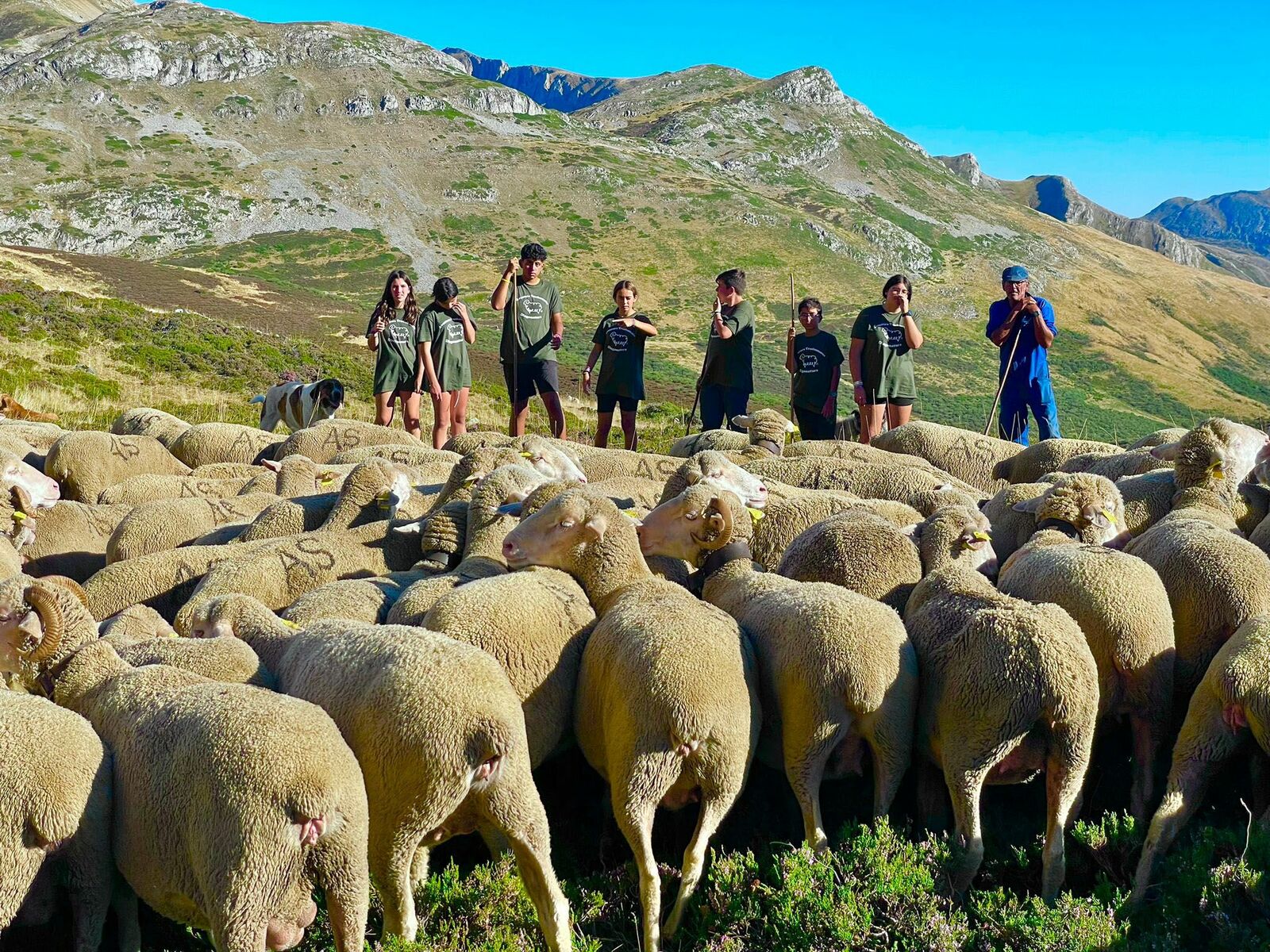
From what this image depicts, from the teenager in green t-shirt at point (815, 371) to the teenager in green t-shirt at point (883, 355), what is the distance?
285mm

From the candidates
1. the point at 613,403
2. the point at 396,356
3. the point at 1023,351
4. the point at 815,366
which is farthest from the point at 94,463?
the point at 1023,351

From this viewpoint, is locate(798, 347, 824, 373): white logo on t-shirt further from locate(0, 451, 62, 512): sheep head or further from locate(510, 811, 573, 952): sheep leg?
locate(510, 811, 573, 952): sheep leg

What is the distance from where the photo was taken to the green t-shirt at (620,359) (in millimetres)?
12055

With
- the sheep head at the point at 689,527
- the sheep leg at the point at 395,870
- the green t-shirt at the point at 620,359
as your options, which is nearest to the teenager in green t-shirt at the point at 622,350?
the green t-shirt at the point at 620,359

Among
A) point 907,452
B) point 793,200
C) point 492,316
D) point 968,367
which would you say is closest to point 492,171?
point 793,200

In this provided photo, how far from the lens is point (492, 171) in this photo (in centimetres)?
11694

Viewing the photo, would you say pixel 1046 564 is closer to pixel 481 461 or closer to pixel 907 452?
pixel 481 461

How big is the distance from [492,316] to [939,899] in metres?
69.5

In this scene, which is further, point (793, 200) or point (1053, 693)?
point (793, 200)

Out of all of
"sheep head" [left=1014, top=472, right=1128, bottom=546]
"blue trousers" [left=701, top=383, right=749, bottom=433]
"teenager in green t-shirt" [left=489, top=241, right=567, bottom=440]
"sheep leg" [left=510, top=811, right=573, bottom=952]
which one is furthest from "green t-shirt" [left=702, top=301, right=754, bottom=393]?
"sheep leg" [left=510, top=811, right=573, bottom=952]

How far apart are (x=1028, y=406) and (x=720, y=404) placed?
337 cm

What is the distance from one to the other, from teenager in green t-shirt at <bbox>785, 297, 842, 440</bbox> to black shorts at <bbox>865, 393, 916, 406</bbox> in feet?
1.24

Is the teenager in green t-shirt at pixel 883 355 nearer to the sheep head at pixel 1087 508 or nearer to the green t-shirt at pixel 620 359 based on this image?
the green t-shirt at pixel 620 359

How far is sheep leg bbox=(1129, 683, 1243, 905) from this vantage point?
4.13 m
